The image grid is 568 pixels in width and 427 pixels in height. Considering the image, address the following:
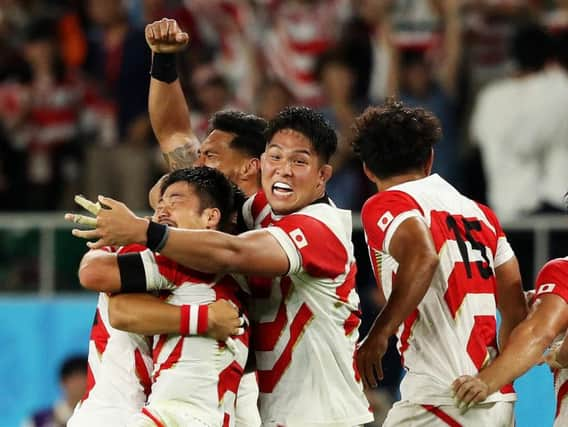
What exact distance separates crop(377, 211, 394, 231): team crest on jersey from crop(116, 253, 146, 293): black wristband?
42.0 inches

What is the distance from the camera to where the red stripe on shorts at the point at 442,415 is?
559cm

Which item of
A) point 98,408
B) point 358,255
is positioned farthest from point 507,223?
point 98,408

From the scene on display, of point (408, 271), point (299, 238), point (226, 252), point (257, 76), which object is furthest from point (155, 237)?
point (257, 76)

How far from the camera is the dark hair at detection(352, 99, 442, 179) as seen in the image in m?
5.79

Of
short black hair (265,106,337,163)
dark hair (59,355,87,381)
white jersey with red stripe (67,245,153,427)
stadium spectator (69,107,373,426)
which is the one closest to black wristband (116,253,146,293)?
white jersey with red stripe (67,245,153,427)

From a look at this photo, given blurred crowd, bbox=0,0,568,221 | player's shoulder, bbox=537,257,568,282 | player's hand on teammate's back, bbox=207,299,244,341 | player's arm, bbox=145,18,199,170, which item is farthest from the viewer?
blurred crowd, bbox=0,0,568,221

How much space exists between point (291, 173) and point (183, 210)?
0.49 m

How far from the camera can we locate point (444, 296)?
5.57m

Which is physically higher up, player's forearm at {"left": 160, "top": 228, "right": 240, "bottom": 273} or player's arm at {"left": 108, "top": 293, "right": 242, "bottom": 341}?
player's forearm at {"left": 160, "top": 228, "right": 240, "bottom": 273}

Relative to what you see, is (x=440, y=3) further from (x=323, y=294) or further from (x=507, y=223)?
(x=323, y=294)

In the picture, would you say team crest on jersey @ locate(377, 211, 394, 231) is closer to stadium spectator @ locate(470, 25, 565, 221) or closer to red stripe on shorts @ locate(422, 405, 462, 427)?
red stripe on shorts @ locate(422, 405, 462, 427)

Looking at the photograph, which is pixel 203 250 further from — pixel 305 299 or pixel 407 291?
pixel 407 291

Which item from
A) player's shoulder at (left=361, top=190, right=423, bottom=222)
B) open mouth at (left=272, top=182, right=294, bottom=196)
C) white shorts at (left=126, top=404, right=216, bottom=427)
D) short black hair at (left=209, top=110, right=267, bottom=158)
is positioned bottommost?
white shorts at (left=126, top=404, right=216, bottom=427)

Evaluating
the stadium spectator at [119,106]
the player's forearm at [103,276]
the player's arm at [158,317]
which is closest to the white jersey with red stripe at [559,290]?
the player's arm at [158,317]
